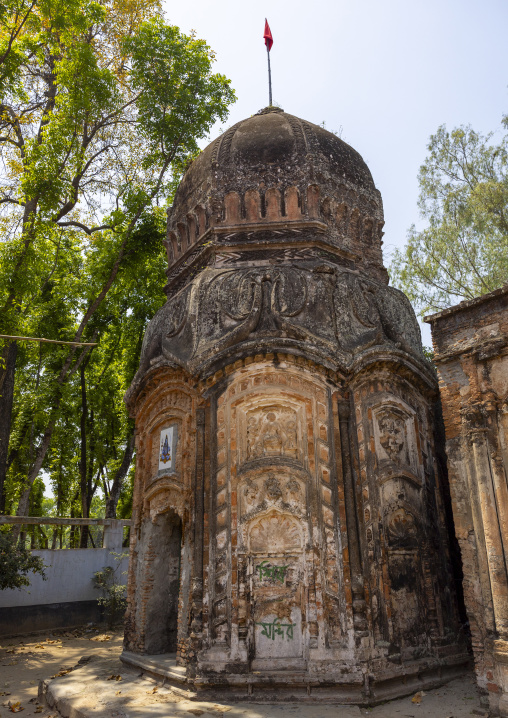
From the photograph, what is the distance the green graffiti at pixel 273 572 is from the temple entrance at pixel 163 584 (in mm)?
2115

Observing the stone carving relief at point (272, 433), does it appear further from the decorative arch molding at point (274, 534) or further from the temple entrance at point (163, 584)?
the temple entrance at point (163, 584)

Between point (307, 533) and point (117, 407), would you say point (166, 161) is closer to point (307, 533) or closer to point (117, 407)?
point (117, 407)

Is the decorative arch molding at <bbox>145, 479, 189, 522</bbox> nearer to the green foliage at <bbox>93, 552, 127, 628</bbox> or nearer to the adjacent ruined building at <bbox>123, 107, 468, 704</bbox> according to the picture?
the adjacent ruined building at <bbox>123, 107, 468, 704</bbox>

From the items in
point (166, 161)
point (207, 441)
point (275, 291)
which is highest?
point (166, 161)

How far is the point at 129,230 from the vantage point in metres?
12.6

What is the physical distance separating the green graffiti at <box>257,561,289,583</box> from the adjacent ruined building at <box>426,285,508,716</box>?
7.07 feet

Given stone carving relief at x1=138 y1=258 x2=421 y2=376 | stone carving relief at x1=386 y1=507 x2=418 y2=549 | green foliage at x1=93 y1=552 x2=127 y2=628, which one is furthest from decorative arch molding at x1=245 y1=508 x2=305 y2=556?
green foliage at x1=93 y1=552 x2=127 y2=628

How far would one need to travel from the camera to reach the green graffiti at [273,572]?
22.6 ft

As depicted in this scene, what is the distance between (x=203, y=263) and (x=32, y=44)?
6.31 m

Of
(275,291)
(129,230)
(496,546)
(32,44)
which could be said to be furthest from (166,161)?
(496,546)

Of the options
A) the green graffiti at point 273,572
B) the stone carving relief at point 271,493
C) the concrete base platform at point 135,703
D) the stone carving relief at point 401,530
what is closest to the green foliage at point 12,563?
the concrete base platform at point 135,703

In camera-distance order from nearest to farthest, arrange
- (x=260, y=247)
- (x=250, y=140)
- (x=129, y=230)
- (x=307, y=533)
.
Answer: (x=307, y=533), (x=260, y=247), (x=250, y=140), (x=129, y=230)

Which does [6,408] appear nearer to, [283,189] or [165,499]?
[165,499]

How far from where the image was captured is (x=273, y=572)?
22.6 ft
